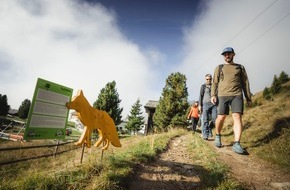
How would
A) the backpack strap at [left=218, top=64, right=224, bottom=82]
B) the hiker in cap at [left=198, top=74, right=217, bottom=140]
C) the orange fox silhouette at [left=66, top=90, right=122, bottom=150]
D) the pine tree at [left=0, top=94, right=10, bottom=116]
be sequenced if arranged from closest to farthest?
the orange fox silhouette at [left=66, top=90, right=122, bottom=150]
the backpack strap at [left=218, top=64, right=224, bottom=82]
the hiker in cap at [left=198, top=74, right=217, bottom=140]
the pine tree at [left=0, top=94, right=10, bottom=116]

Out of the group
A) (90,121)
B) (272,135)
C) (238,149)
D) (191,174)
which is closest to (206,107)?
(272,135)

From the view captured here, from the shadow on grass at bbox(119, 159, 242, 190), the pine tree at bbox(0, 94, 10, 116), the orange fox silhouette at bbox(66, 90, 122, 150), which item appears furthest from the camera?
the pine tree at bbox(0, 94, 10, 116)

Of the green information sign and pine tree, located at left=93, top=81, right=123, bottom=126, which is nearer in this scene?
the green information sign

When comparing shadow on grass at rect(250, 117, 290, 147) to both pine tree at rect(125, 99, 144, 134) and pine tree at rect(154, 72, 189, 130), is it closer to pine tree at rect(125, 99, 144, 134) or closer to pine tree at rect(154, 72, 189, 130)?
pine tree at rect(154, 72, 189, 130)

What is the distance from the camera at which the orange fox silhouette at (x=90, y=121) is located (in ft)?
9.61

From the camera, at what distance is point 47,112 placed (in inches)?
213

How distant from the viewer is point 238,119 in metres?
4.25

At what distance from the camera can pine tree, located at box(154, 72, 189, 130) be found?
20625 mm

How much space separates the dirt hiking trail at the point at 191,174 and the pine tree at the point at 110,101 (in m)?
21.1

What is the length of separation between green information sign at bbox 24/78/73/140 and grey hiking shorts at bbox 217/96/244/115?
14.1 feet

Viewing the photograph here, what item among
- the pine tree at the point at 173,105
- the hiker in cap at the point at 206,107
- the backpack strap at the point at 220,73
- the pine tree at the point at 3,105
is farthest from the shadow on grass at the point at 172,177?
the pine tree at the point at 3,105

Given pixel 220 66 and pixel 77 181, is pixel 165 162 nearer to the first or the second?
pixel 77 181

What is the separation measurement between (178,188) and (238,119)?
2.46 meters

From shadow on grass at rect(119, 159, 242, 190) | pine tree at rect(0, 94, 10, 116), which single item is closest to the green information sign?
shadow on grass at rect(119, 159, 242, 190)
